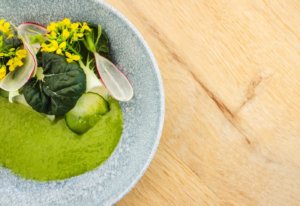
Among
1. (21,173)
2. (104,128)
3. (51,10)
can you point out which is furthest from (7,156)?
(51,10)

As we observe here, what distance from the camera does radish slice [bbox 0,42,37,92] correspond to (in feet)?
2.97

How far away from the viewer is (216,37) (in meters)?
0.98

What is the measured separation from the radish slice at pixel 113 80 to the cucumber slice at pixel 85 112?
→ 38 millimetres

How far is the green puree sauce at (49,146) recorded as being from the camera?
956 mm

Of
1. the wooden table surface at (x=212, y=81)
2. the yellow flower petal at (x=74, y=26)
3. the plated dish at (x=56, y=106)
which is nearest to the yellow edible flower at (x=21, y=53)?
the plated dish at (x=56, y=106)

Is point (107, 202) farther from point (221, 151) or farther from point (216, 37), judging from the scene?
point (216, 37)

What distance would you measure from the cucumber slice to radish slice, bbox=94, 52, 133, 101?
38mm

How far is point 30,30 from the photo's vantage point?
0.94 m

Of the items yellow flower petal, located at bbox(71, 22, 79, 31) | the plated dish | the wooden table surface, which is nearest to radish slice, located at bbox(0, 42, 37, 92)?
the plated dish

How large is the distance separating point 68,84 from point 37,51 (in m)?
0.11

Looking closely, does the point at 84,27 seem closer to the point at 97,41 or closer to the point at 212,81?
the point at 97,41

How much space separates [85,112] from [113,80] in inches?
3.6

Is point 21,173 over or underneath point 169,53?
underneath

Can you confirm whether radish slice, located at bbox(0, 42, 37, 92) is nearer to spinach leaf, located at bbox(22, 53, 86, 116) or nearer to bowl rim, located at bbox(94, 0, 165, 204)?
spinach leaf, located at bbox(22, 53, 86, 116)
